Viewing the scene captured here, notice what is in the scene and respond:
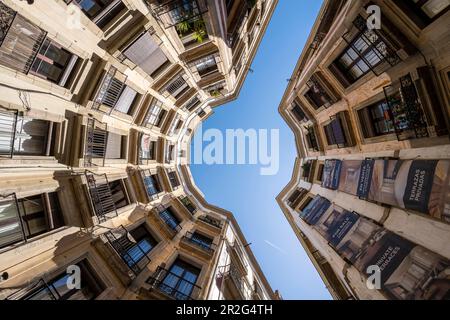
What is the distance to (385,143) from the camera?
1034 centimetres

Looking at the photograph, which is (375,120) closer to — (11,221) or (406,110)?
(406,110)

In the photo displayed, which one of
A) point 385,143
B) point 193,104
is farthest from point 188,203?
point 385,143

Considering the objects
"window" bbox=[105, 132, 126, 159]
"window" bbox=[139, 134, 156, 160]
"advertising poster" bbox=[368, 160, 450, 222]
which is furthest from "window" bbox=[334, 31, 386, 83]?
"window" bbox=[105, 132, 126, 159]

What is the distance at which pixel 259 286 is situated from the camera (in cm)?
1900

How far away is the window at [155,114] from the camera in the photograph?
14471 mm

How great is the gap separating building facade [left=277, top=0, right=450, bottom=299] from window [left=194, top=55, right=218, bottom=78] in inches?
297

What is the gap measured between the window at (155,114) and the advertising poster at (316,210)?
1458 centimetres

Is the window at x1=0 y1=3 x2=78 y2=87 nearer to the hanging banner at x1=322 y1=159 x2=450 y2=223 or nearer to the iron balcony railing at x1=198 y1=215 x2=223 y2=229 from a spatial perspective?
the iron balcony railing at x1=198 y1=215 x2=223 y2=229

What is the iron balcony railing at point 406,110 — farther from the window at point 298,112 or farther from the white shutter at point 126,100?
the white shutter at point 126,100

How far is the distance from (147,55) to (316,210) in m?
16.1

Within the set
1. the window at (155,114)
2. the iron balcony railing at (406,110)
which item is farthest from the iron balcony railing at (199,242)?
the iron balcony railing at (406,110)

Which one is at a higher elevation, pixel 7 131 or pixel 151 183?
pixel 7 131

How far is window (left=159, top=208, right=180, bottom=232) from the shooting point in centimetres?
1516

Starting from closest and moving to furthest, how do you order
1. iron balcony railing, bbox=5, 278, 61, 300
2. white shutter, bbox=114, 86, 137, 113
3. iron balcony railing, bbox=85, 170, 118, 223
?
iron balcony railing, bbox=5, 278, 61, 300 → iron balcony railing, bbox=85, 170, 118, 223 → white shutter, bbox=114, 86, 137, 113
